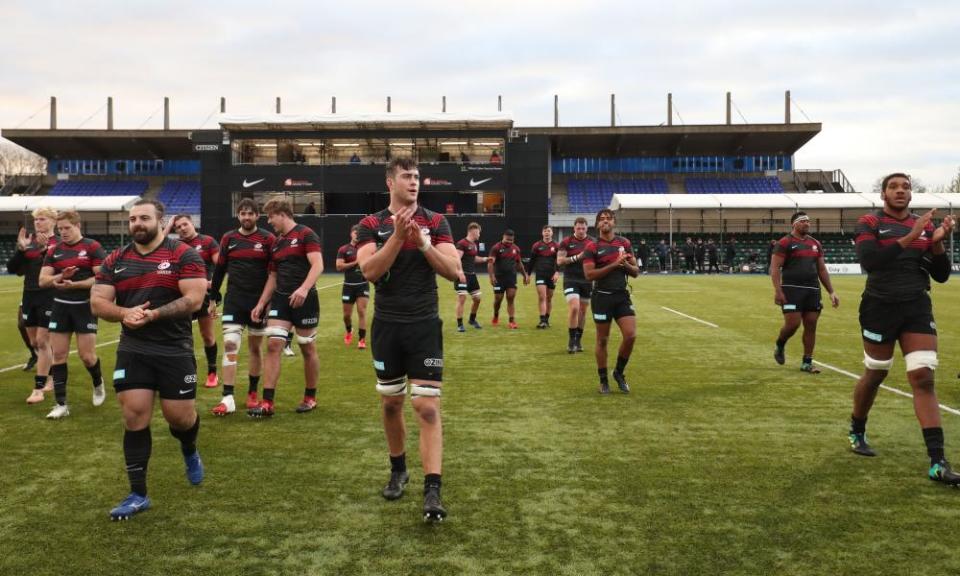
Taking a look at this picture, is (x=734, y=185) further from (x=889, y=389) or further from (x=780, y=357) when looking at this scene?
(x=889, y=389)

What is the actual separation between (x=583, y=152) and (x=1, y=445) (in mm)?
56791

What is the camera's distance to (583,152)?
59.7 meters

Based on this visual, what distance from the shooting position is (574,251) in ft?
37.9

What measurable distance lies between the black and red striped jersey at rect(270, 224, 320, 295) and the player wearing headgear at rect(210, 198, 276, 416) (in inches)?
4.8

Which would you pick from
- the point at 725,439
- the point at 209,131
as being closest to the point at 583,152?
the point at 209,131

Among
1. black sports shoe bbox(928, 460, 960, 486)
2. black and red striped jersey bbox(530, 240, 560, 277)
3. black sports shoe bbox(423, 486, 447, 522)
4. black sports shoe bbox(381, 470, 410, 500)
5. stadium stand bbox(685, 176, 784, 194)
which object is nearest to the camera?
black sports shoe bbox(423, 486, 447, 522)

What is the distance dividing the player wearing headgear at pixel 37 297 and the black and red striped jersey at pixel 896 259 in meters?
7.48

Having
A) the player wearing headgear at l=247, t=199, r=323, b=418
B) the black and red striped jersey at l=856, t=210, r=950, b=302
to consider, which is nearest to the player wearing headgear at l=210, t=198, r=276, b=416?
the player wearing headgear at l=247, t=199, r=323, b=418

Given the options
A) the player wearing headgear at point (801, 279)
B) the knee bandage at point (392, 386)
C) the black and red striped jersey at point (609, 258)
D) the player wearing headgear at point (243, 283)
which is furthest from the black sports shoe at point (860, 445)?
the player wearing headgear at point (243, 283)

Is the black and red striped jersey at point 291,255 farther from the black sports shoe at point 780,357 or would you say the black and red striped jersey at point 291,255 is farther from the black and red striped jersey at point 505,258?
the black and red striped jersey at point 505,258

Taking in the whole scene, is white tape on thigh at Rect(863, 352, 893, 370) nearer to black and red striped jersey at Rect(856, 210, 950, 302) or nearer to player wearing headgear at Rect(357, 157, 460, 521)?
black and red striped jersey at Rect(856, 210, 950, 302)

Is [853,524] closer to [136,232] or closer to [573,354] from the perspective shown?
[136,232]

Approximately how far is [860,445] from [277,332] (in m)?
5.22

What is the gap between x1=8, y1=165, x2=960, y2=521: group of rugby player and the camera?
423 centimetres
